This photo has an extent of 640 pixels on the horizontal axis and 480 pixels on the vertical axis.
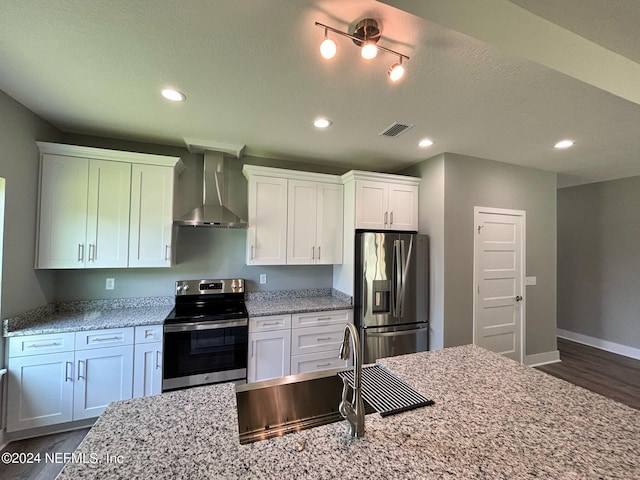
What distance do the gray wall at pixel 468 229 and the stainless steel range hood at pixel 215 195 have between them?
2289 mm

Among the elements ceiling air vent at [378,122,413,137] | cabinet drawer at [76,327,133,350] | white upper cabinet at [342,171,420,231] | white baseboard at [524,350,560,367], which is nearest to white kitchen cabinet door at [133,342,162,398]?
cabinet drawer at [76,327,133,350]

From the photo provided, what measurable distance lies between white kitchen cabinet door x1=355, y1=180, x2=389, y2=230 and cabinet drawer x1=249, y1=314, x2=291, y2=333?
1345 millimetres

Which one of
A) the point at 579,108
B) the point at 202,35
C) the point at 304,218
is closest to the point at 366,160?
the point at 304,218

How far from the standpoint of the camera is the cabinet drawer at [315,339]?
2.78 meters

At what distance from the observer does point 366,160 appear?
342cm

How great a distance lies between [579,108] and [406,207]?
5.60ft

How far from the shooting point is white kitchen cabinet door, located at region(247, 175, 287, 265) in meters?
2.97

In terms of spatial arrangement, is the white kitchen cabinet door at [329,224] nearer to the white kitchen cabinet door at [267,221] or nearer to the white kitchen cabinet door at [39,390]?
the white kitchen cabinet door at [267,221]

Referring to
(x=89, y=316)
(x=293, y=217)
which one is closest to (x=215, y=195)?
(x=293, y=217)

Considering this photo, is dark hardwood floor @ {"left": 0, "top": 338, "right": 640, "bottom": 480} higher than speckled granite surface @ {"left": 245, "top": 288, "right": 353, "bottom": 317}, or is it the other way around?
speckled granite surface @ {"left": 245, "top": 288, "right": 353, "bottom": 317}

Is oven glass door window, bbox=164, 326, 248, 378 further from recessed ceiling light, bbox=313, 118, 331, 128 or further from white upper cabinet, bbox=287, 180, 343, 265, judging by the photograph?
recessed ceiling light, bbox=313, 118, 331, 128

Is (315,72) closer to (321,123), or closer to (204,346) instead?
(321,123)

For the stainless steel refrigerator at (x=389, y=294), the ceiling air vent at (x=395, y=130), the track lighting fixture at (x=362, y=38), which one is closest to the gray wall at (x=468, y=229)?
the stainless steel refrigerator at (x=389, y=294)

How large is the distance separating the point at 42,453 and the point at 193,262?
1.83 metres
